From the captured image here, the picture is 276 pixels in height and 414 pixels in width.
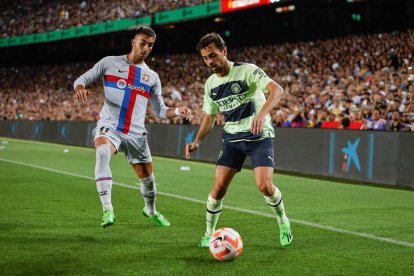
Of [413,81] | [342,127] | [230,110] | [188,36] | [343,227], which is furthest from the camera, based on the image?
[188,36]

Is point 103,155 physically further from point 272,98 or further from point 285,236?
point 285,236

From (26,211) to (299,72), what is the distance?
18302 millimetres

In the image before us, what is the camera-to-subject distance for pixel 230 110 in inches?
251

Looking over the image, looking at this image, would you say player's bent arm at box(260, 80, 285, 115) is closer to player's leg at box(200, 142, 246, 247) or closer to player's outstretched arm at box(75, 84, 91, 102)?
player's leg at box(200, 142, 246, 247)

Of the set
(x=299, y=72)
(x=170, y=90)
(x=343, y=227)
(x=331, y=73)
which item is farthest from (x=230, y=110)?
(x=170, y=90)

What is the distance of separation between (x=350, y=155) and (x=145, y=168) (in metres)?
9.19

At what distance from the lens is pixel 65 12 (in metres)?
45.7

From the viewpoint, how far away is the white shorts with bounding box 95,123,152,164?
724 centimetres

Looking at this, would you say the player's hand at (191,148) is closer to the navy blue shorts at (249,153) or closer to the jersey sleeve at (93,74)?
the navy blue shorts at (249,153)

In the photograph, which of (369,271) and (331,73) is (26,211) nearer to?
(369,271)

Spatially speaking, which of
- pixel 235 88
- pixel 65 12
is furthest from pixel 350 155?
pixel 65 12

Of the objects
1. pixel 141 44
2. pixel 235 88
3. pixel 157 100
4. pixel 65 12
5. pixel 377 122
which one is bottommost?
pixel 377 122

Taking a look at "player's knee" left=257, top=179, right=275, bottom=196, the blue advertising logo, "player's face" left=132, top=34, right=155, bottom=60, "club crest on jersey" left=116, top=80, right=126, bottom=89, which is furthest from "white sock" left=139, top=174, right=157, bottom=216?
the blue advertising logo

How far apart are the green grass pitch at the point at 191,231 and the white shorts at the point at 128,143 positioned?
882 millimetres
